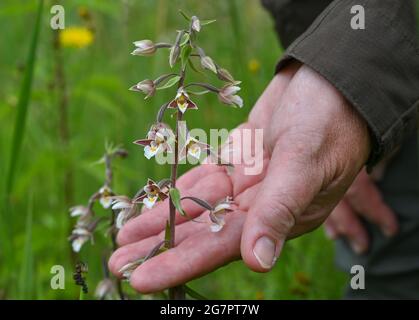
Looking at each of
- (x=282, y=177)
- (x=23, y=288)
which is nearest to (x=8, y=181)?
(x=23, y=288)

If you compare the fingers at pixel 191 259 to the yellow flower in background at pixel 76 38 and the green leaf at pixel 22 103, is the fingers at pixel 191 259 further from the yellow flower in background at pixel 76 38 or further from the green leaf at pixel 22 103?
the yellow flower in background at pixel 76 38

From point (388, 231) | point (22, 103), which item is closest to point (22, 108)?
point (22, 103)

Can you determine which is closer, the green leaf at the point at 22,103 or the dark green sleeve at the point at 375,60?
the dark green sleeve at the point at 375,60

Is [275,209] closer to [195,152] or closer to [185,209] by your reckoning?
[195,152]

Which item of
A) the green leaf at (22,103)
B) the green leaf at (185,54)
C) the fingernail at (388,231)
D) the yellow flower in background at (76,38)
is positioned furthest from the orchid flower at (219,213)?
the yellow flower in background at (76,38)

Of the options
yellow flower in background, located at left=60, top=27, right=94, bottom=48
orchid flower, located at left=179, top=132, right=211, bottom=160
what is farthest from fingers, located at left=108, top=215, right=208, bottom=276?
yellow flower in background, located at left=60, top=27, right=94, bottom=48

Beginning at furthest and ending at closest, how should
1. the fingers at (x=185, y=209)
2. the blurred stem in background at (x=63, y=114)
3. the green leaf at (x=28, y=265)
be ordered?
1. the blurred stem in background at (x=63, y=114)
2. the green leaf at (x=28, y=265)
3. the fingers at (x=185, y=209)

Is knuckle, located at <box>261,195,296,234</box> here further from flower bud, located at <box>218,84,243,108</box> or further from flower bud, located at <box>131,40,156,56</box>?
flower bud, located at <box>131,40,156,56</box>
